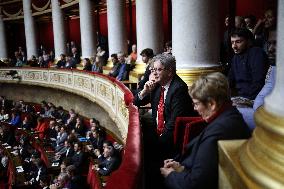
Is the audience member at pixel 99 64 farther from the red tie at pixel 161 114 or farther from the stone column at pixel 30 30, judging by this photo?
the stone column at pixel 30 30

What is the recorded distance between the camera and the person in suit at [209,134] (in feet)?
5.79

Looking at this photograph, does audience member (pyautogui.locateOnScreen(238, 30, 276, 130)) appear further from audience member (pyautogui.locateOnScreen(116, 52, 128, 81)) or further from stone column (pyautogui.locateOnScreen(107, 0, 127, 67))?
stone column (pyautogui.locateOnScreen(107, 0, 127, 67))

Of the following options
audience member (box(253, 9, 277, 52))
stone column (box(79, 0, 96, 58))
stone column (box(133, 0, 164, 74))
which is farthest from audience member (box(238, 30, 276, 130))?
stone column (box(79, 0, 96, 58))

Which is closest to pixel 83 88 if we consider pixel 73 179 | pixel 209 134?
pixel 73 179

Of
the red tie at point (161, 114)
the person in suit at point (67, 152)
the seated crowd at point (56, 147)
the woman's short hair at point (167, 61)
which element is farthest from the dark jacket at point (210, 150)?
the person in suit at point (67, 152)

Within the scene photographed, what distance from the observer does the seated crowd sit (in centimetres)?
717

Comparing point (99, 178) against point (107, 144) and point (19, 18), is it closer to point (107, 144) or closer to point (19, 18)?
point (107, 144)

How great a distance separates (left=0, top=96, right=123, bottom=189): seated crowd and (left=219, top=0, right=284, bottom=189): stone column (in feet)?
18.9

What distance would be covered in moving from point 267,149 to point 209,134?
1.82 feet

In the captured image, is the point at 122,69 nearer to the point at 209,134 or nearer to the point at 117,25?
the point at 117,25

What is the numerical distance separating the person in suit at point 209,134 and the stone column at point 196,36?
273 cm

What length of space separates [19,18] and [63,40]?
735 centimetres

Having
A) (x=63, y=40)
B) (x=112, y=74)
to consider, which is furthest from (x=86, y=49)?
(x=112, y=74)

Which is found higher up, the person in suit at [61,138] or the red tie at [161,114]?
the red tie at [161,114]
